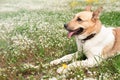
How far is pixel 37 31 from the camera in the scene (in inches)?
675

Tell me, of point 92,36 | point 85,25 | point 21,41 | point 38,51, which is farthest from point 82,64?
point 21,41

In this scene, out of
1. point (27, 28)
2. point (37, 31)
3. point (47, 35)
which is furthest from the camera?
point (27, 28)

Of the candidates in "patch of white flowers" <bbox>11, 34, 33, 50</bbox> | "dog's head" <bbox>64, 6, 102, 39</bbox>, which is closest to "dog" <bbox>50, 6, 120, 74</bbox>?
"dog's head" <bbox>64, 6, 102, 39</bbox>

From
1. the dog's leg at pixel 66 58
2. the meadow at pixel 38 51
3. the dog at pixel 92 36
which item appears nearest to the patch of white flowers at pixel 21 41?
the meadow at pixel 38 51

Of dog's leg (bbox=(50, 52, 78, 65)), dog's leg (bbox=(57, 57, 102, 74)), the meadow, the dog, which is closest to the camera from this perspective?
the meadow

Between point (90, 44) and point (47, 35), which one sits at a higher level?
point (47, 35)

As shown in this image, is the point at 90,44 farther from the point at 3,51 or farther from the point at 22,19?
the point at 22,19

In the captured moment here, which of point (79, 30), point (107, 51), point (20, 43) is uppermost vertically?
point (20, 43)

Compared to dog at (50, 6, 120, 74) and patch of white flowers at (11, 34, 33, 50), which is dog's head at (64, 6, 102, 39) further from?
patch of white flowers at (11, 34, 33, 50)

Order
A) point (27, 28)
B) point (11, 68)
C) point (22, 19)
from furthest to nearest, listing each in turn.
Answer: point (22, 19)
point (27, 28)
point (11, 68)

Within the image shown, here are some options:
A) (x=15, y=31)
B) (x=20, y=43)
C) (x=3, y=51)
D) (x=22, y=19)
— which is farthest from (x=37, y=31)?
(x=22, y=19)

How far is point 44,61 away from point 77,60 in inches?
40.5

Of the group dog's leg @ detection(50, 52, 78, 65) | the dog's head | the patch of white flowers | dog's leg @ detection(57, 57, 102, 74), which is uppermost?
the patch of white flowers

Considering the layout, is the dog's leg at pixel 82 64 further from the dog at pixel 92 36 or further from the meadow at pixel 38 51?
the meadow at pixel 38 51
